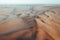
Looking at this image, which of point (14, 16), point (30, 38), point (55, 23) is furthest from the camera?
point (14, 16)

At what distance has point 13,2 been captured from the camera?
1297 mm

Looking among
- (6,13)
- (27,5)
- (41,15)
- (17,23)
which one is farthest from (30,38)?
(27,5)

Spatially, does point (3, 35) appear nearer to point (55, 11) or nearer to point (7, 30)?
point (7, 30)

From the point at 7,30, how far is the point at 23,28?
0.11 metres

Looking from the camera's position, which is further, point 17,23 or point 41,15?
point 41,15

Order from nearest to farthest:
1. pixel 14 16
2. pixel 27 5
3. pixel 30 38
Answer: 1. pixel 30 38
2. pixel 14 16
3. pixel 27 5

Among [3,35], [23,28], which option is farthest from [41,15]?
[3,35]

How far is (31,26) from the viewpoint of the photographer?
2.58ft

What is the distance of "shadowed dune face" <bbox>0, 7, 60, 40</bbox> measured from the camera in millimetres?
682

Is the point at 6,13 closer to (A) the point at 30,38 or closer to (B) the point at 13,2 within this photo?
(B) the point at 13,2

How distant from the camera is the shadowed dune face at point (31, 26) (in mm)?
682

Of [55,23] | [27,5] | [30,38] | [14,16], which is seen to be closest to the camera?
[30,38]

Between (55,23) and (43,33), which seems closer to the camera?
(43,33)

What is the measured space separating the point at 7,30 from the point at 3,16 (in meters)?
0.26
